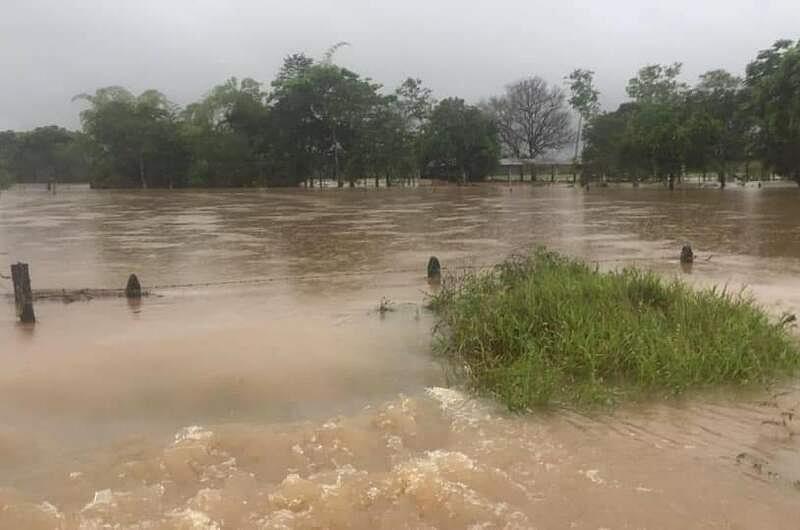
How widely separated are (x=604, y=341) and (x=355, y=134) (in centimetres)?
5046

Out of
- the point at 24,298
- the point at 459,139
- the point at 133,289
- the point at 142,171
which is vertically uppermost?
the point at 459,139

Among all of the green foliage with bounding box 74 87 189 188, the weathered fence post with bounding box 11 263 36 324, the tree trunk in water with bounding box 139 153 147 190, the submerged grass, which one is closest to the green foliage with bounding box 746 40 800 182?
the submerged grass

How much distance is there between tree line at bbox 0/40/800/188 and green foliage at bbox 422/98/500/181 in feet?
0.31

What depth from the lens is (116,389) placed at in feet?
21.6

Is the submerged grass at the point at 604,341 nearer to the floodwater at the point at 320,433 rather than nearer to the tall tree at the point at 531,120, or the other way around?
the floodwater at the point at 320,433

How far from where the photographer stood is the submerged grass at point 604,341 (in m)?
6.04

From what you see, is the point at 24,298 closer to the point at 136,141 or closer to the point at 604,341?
the point at 604,341

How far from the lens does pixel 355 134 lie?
182ft

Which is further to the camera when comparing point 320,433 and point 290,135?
point 290,135

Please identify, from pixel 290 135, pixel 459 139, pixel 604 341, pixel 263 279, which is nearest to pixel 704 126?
pixel 459 139

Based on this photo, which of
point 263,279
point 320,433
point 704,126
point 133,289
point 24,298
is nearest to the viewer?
point 320,433

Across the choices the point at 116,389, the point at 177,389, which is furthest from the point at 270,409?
the point at 116,389

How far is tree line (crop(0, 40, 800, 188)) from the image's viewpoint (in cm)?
4919

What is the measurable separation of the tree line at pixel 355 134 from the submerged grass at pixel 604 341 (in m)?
42.3
